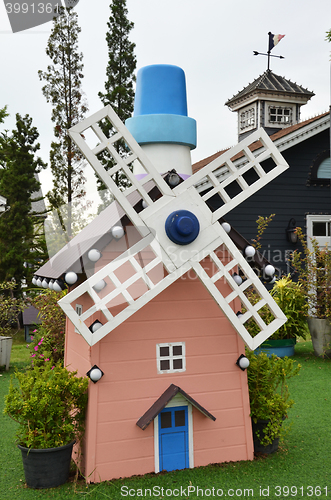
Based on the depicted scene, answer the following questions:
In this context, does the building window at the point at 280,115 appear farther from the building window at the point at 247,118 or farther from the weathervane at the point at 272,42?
the weathervane at the point at 272,42

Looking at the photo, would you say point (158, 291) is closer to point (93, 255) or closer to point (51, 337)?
point (93, 255)

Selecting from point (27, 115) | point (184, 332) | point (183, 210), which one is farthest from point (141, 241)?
point (27, 115)

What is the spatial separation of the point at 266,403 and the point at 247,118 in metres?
11.5

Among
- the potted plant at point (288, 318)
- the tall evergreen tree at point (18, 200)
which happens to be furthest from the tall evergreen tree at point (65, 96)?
the potted plant at point (288, 318)

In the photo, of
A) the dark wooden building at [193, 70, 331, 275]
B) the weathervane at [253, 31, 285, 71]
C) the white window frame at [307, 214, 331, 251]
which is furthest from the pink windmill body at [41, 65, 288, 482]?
the weathervane at [253, 31, 285, 71]

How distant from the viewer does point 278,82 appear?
576 inches

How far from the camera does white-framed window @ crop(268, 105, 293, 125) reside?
46.8 feet

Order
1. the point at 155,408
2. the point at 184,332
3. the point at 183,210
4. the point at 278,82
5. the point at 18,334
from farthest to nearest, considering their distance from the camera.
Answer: the point at 278,82
the point at 18,334
the point at 184,332
the point at 155,408
the point at 183,210

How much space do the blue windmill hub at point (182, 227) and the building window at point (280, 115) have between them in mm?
11307

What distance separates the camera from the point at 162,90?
515 cm

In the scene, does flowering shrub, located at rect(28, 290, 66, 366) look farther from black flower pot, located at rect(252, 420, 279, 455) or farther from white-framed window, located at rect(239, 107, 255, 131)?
white-framed window, located at rect(239, 107, 255, 131)

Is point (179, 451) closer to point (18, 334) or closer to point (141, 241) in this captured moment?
point (141, 241)

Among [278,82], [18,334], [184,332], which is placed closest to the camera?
[184,332]

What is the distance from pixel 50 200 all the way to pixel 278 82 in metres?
8.14
